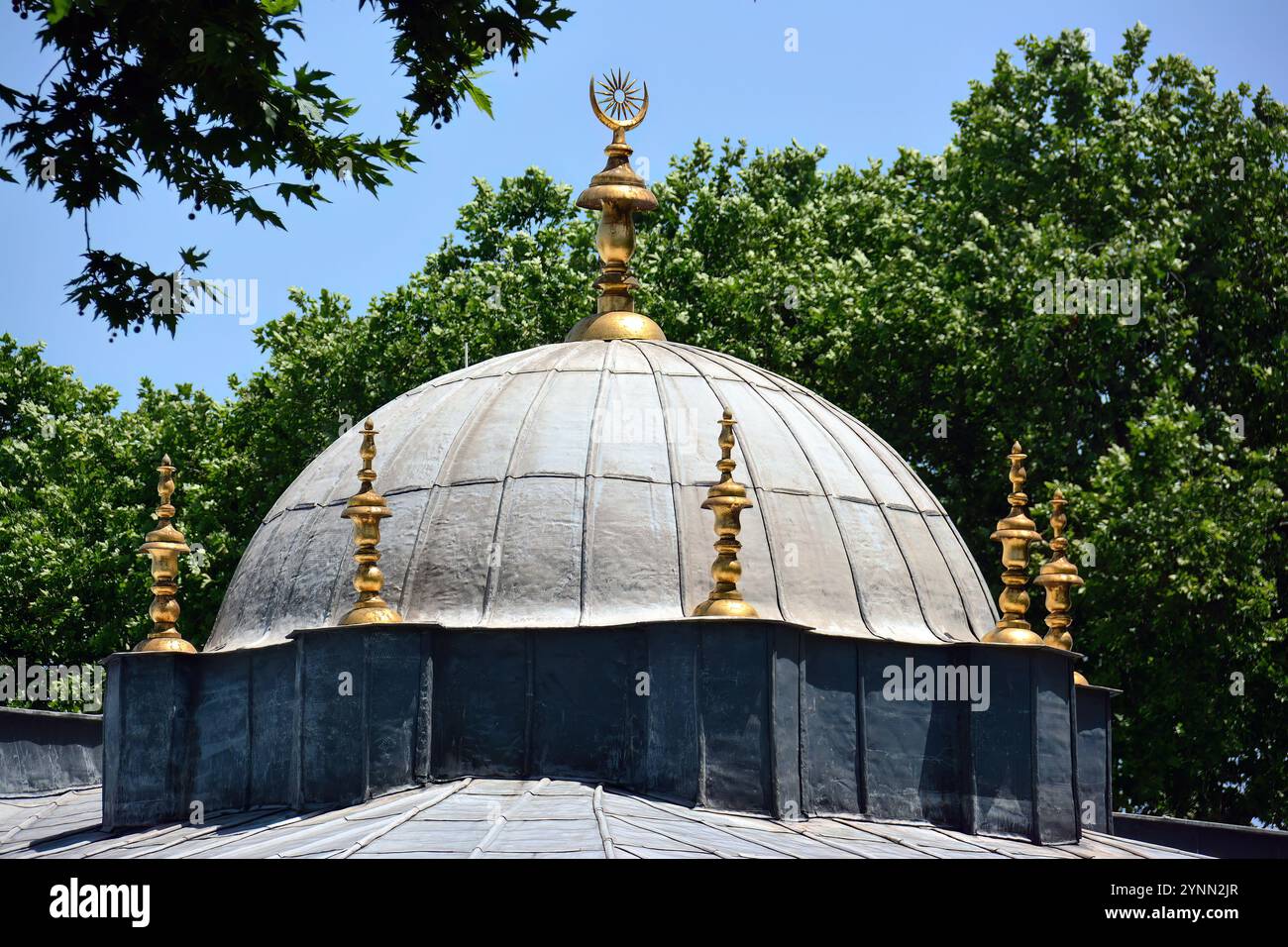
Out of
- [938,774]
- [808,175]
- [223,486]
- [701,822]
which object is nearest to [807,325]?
[808,175]

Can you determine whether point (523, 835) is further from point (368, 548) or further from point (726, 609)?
point (368, 548)

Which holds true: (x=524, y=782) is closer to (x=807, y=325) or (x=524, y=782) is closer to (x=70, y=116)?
(x=70, y=116)

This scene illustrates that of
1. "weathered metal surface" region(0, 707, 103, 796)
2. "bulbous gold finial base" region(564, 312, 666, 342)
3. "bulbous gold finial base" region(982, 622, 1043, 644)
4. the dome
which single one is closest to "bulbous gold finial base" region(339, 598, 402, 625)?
the dome

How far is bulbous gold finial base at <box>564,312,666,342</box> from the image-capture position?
28.6 m

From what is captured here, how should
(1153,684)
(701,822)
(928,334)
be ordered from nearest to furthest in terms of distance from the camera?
(701,822) → (1153,684) → (928,334)

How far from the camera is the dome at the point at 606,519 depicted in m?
23.5

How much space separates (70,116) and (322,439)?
24529mm

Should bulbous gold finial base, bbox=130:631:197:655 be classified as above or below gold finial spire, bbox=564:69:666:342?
below

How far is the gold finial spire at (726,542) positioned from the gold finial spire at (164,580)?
6.70 meters

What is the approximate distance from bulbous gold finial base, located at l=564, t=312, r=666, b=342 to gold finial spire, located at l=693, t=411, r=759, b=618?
5.86 metres

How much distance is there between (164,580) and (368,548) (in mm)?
3733

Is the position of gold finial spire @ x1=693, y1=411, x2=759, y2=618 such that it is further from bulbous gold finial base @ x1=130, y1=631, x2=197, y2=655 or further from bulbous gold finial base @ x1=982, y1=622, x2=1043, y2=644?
bulbous gold finial base @ x1=130, y1=631, x2=197, y2=655

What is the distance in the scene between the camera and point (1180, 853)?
25109 millimetres

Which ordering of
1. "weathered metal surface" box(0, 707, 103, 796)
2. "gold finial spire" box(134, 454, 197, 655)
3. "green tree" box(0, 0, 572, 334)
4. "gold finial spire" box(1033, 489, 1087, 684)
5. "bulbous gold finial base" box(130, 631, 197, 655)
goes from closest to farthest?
"green tree" box(0, 0, 572, 334), "bulbous gold finial base" box(130, 631, 197, 655), "gold finial spire" box(134, 454, 197, 655), "gold finial spire" box(1033, 489, 1087, 684), "weathered metal surface" box(0, 707, 103, 796)
